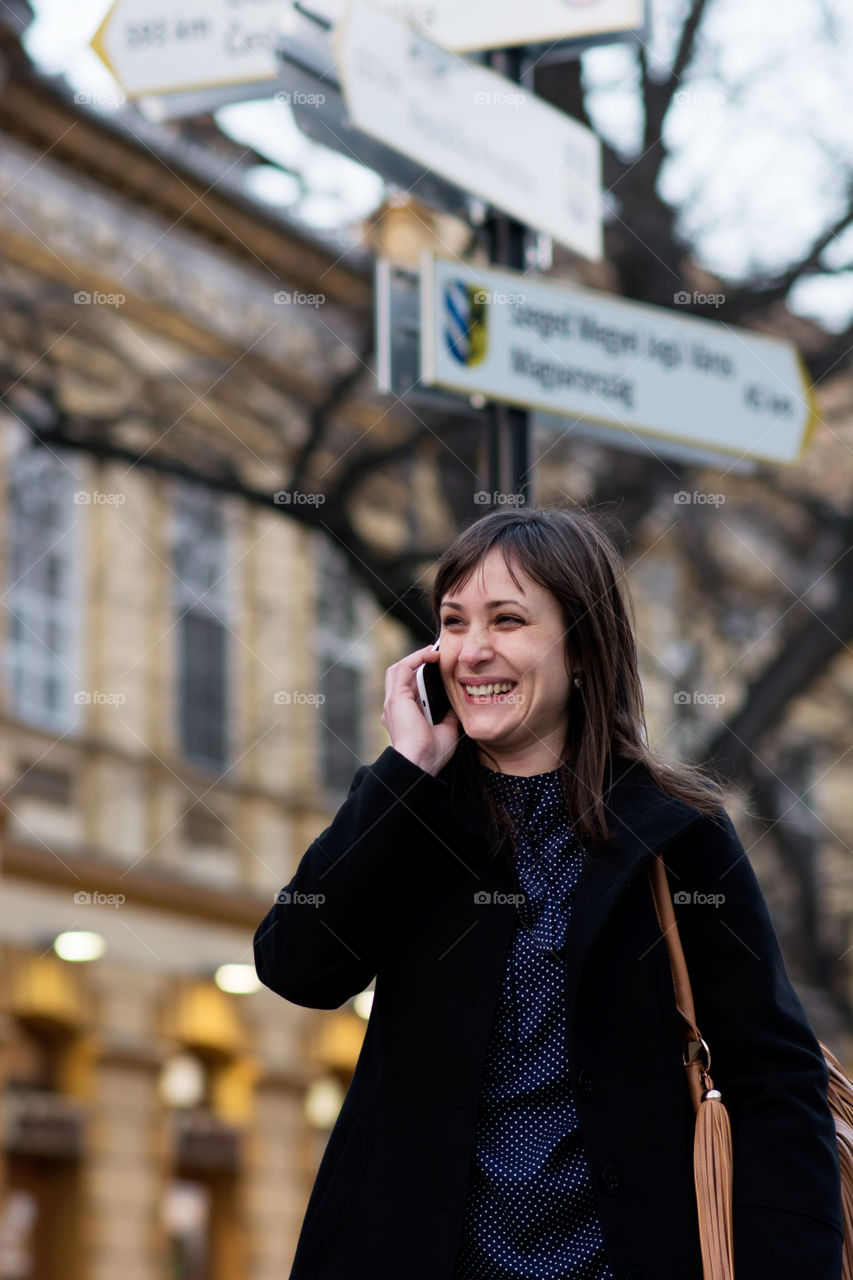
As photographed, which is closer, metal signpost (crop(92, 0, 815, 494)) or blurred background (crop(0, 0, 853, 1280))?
metal signpost (crop(92, 0, 815, 494))

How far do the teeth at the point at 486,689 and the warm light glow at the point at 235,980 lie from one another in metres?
14.1

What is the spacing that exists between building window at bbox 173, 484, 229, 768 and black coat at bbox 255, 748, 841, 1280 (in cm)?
1434

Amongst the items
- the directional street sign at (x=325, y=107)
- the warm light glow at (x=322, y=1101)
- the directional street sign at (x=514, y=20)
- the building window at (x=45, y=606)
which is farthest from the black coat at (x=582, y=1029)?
the warm light glow at (x=322, y=1101)

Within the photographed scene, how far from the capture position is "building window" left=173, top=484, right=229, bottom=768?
17.2 meters

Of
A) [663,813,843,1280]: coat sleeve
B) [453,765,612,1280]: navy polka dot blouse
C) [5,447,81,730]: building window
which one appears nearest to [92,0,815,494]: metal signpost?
[663,813,843,1280]: coat sleeve

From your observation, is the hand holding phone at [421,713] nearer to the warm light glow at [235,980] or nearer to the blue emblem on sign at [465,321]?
the blue emblem on sign at [465,321]

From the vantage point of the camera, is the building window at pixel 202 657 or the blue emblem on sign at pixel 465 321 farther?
the building window at pixel 202 657

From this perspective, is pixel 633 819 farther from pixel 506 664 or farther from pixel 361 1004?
pixel 361 1004

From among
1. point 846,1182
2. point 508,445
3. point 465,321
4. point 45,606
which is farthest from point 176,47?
point 45,606

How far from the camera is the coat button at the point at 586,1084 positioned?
2.42 metres

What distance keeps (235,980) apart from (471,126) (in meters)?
12.3

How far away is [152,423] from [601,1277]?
330 inches

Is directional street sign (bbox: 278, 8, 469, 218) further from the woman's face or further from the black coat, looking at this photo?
the black coat

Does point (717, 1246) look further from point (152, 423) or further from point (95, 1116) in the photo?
point (95, 1116)
